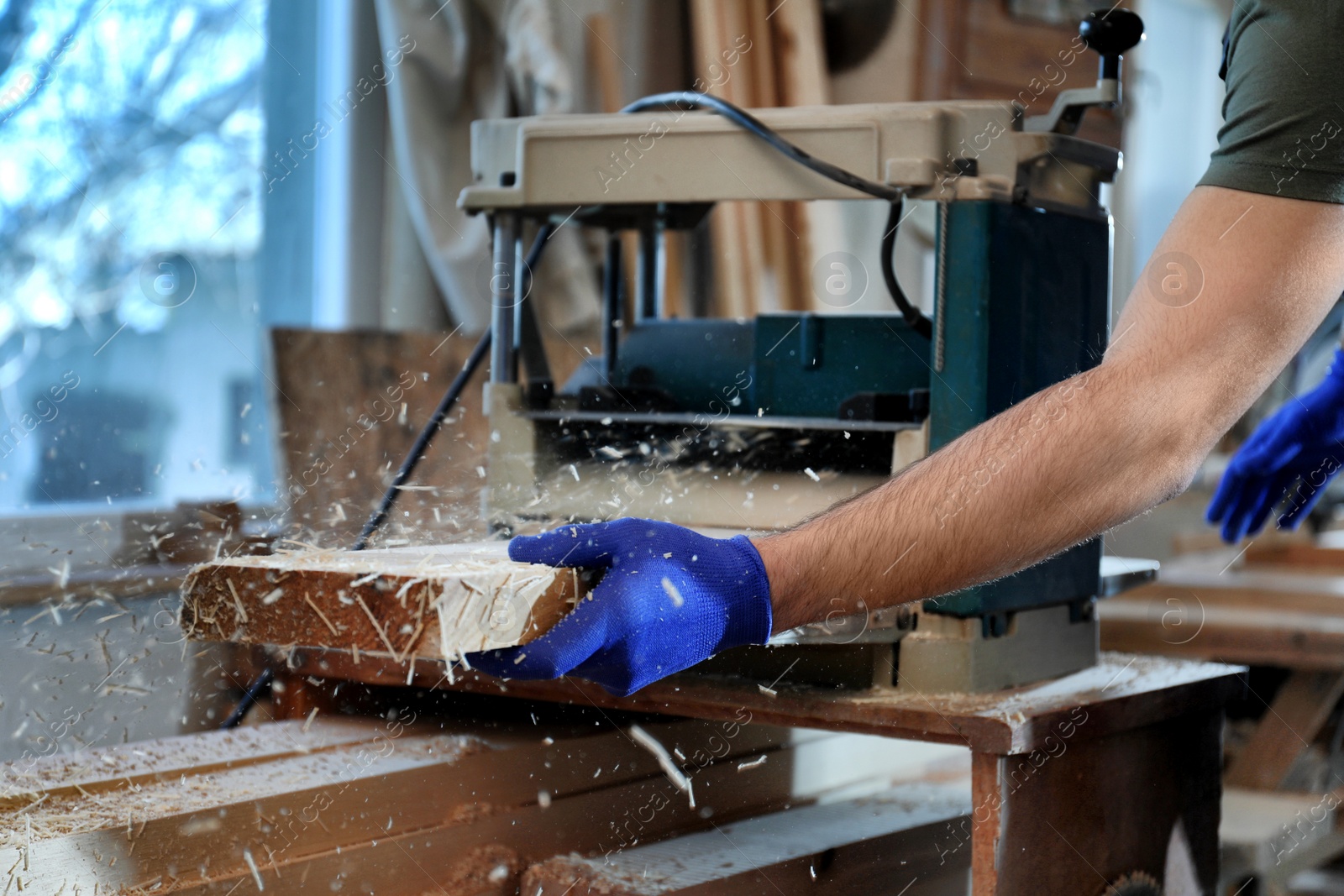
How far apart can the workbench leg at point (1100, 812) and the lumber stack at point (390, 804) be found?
17 centimetres

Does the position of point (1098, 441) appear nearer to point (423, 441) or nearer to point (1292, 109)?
point (1292, 109)

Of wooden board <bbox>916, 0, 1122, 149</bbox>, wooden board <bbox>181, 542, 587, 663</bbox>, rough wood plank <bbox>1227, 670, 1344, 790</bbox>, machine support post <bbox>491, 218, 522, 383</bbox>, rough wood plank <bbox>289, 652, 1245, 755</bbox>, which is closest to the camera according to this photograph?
wooden board <bbox>181, 542, 587, 663</bbox>

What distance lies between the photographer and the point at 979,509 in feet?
3.15

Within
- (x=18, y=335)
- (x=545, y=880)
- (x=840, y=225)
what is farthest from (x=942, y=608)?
(x=840, y=225)

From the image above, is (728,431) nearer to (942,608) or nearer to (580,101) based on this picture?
(942,608)

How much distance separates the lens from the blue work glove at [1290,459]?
1.68 metres

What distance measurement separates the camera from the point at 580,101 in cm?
278

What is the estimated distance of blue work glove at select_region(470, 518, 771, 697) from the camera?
2.82 ft

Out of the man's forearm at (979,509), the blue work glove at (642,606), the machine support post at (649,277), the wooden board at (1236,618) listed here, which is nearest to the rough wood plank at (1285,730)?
the wooden board at (1236,618)

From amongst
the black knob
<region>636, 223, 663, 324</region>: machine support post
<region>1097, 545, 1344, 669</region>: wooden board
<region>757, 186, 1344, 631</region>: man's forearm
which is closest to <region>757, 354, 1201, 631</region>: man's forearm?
<region>757, 186, 1344, 631</region>: man's forearm

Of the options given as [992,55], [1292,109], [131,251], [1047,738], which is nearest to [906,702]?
[1047,738]

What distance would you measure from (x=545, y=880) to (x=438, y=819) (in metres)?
0.10

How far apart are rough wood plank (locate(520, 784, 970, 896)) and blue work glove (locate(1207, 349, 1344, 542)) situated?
0.66 metres

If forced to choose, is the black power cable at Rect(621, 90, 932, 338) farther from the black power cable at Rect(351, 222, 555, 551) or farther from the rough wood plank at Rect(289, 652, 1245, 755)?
the rough wood plank at Rect(289, 652, 1245, 755)
